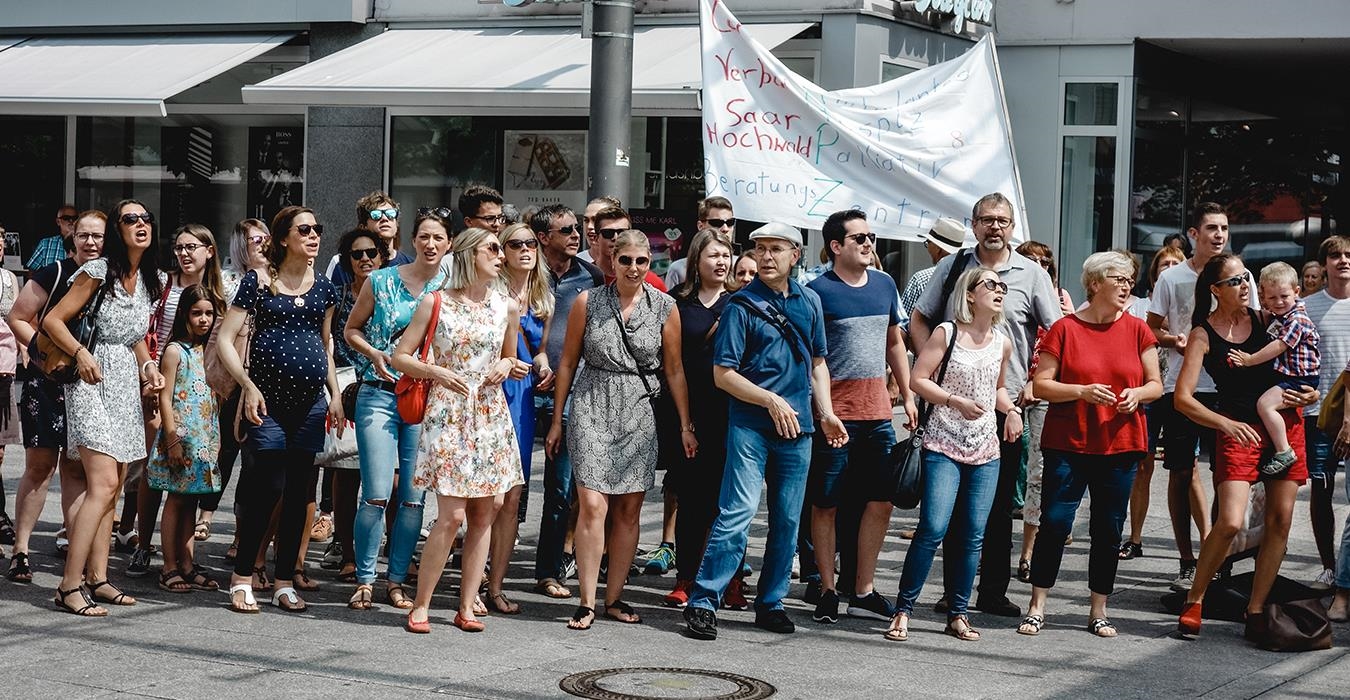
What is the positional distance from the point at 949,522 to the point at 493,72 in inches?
331

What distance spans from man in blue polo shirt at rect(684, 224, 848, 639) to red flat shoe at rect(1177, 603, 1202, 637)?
170 cm

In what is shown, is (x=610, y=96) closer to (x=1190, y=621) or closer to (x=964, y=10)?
(x=1190, y=621)

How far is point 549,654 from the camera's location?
6.95 metres

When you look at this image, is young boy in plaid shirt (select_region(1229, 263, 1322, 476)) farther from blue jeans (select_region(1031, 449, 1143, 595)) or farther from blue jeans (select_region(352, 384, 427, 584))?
blue jeans (select_region(352, 384, 427, 584))

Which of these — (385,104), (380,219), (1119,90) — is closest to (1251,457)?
(380,219)

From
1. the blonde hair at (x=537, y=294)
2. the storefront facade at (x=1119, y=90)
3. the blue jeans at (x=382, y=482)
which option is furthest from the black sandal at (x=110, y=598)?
the storefront facade at (x=1119, y=90)

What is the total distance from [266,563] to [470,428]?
2119 millimetres

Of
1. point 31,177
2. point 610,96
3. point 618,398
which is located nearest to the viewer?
point 618,398

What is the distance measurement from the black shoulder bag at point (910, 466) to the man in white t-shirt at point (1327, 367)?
201cm

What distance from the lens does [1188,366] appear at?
26.2 feet

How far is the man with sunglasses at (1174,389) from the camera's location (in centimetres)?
906

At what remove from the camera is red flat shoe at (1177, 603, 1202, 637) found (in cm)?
778

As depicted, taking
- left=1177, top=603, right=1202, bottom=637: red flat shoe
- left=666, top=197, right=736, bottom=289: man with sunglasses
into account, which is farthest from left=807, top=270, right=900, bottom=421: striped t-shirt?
left=1177, top=603, right=1202, bottom=637: red flat shoe

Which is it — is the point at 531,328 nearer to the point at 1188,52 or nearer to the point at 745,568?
the point at 745,568
